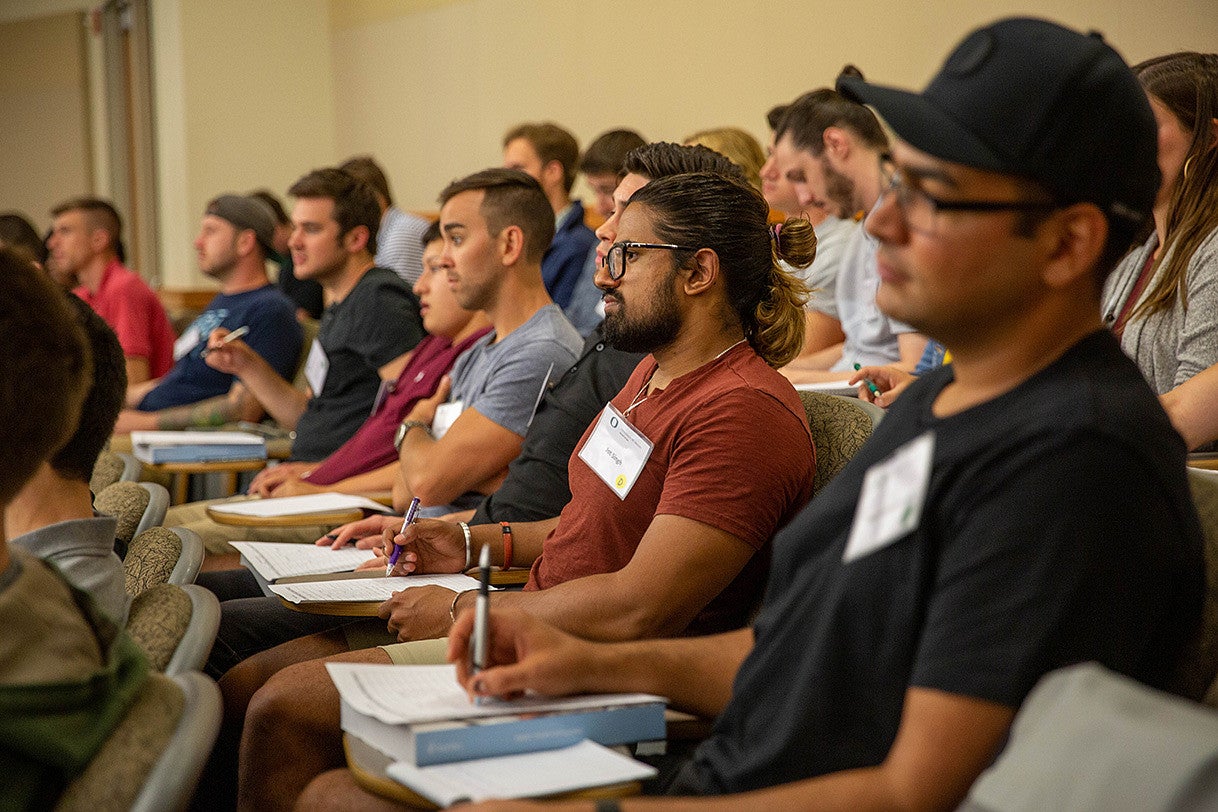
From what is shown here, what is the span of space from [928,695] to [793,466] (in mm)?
744

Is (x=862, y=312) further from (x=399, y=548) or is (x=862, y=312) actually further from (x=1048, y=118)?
(x=1048, y=118)

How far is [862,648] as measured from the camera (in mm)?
1092

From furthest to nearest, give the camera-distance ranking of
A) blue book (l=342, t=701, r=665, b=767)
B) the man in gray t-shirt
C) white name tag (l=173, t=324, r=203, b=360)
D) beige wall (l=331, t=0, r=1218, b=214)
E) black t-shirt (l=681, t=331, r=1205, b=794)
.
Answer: white name tag (l=173, t=324, r=203, b=360)
beige wall (l=331, t=0, r=1218, b=214)
the man in gray t-shirt
blue book (l=342, t=701, r=665, b=767)
black t-shirt (l=681, t=331, r=1205, b=794)

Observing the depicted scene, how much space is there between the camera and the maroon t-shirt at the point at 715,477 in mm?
1668

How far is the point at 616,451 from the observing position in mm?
1884

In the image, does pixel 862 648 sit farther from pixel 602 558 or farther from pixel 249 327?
pixel 249 327

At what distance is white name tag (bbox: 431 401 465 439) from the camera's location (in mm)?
2887

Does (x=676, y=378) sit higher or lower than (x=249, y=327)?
higher

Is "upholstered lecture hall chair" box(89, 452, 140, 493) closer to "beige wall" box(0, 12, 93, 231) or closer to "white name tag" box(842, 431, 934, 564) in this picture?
"white name tag" box(842, 431, 934, 564)

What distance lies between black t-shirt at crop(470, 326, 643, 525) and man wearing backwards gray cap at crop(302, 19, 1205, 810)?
3.93 feet

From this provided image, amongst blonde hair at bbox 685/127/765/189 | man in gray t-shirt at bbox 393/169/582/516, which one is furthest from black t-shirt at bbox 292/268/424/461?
blonde hair at bbox 685/127/765/189

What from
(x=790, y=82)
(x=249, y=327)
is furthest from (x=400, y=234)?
(x=790, y=82)

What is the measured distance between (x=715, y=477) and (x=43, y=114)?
894cm

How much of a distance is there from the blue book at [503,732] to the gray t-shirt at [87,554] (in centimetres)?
39
